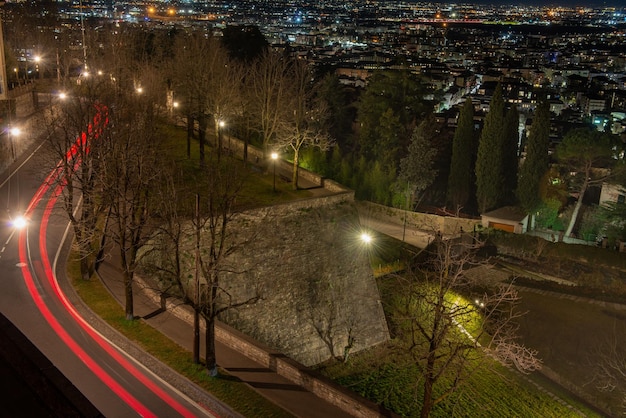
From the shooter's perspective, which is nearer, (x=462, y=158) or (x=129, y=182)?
(x=129, y=182)

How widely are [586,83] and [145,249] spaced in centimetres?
8711

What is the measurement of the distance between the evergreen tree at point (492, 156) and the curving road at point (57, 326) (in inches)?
1033

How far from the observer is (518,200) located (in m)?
38.7

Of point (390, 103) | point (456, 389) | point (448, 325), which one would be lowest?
point (456, 389)

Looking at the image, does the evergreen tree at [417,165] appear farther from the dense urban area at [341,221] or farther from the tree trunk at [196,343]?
the tree trunk at [196,343]

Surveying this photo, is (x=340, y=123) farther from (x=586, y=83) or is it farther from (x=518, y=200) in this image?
(x=586, y=83)

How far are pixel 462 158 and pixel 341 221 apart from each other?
19.0 meters

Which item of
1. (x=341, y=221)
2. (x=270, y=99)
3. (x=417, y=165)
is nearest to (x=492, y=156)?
(x=417, y=165)

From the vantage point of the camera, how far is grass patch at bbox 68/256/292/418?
1379 cm

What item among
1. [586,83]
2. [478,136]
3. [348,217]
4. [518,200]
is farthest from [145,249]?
[586,83]

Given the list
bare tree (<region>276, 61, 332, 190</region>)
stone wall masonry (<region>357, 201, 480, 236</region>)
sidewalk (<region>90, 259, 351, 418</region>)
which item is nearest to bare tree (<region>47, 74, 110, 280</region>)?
sidewalk (<region>90, 259, 351, 418</region>)

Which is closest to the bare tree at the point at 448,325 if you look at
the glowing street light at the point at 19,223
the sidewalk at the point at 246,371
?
the sidewalk at the point at 246,371

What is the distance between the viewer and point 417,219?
3588cm

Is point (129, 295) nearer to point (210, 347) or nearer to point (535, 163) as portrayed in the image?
point (210, 347)
